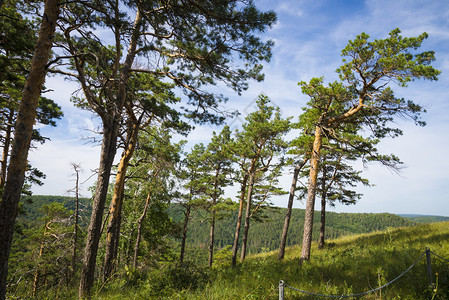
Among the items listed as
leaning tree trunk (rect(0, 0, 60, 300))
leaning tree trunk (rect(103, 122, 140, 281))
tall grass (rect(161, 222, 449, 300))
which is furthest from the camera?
leaning tree trunk (rect(103, 122, 140, 281))

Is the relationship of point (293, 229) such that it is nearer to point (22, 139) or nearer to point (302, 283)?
point (302, 283)

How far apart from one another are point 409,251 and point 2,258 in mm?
12762

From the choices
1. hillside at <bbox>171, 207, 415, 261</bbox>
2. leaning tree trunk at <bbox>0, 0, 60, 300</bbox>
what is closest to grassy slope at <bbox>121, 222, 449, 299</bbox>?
leaning tree trunk at <bbox>0, 0, 60, 300</bbox>

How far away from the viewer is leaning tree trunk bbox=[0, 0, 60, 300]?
3.99 metres

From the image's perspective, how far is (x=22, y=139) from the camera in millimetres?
4379

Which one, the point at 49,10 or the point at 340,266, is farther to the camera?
the point at 340,266

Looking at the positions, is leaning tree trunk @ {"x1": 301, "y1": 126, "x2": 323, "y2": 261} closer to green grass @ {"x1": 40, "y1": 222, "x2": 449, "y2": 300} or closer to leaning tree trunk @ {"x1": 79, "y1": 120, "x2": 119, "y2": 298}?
green grass @ {"x1": 40, "y1": 222, "x2": 449, "y2": 300}

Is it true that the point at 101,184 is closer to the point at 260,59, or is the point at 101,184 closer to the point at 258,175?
the point at 260,59

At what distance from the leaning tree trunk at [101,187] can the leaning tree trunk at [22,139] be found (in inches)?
65.2

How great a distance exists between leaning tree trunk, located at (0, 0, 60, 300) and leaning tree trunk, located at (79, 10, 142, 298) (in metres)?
1.66

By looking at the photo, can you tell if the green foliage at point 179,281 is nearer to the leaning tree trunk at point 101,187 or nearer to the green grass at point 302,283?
the green grass at point 302,283

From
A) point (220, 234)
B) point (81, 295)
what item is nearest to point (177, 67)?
point (81, 295)

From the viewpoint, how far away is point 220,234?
588 feet

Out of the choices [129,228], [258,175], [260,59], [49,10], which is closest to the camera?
[49,10]
